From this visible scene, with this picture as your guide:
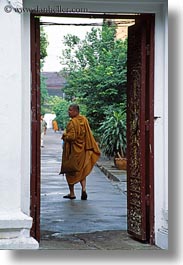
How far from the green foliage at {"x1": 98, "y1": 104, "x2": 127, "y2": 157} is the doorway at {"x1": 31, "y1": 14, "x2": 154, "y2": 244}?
9.35 metres

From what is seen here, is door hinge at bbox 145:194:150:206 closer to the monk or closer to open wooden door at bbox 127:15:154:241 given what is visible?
open wooden door at bbox 127:15:154:241

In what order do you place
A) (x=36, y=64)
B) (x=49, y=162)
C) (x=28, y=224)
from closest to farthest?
(x=28, y=224) → (x=36, y=64) → (x=49, y=162)

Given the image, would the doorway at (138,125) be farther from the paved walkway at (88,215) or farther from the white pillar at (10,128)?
the white pillar at (10,128)

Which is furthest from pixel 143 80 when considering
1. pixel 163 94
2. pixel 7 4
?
pixel 7 4

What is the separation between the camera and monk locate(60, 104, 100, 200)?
10.6 m

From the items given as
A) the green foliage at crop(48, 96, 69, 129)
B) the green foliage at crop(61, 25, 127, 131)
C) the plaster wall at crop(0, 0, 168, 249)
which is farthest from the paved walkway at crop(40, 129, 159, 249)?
the green foliage at crop(48, 96, 69, 129)

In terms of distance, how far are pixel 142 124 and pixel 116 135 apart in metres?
9.69

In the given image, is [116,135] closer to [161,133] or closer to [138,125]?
[138,125]

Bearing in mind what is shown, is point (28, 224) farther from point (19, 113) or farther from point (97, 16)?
point (97, 16)

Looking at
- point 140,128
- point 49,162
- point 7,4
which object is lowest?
point 49,162

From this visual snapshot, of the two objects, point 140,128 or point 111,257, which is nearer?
point 111,257

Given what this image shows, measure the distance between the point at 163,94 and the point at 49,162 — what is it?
1328 centimetres

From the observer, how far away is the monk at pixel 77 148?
34.7ft

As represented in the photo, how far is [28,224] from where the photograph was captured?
5883mm
